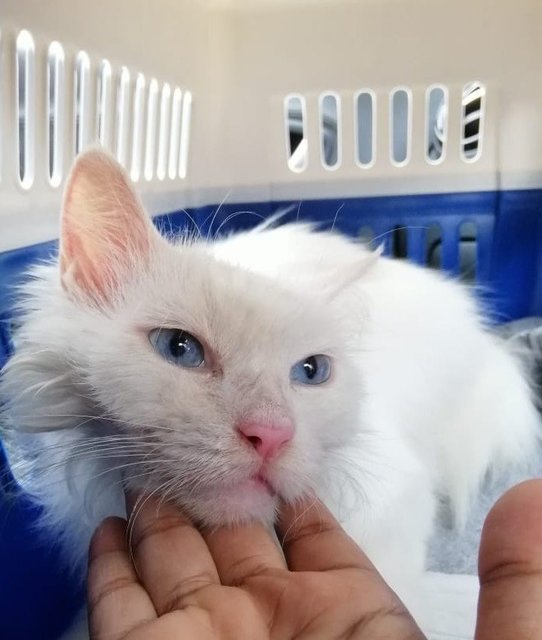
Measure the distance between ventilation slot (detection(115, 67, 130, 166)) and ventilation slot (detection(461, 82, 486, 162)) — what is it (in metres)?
0.74

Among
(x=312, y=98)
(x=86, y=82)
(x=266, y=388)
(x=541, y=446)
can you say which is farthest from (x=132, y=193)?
(x=541, y=446)

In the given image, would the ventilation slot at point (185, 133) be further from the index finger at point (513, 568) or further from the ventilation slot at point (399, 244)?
the index finger at point (513, 568)

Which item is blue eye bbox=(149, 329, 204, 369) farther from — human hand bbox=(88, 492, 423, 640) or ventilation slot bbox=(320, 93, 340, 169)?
ventilation slot bbox=(320, 93, 340, 169)

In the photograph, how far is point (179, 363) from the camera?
708 mm

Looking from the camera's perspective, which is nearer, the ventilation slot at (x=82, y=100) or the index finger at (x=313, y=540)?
the index finger at (x=313, y=540)

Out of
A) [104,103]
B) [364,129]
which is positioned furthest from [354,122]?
[104,103]

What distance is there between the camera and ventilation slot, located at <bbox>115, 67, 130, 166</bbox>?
1.25 m

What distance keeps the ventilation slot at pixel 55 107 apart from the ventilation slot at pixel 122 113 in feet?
0.51

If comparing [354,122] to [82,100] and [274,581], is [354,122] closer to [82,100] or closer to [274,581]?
[82,100]

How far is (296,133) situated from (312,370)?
3.40 ft

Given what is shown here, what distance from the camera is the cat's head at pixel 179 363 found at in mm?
662

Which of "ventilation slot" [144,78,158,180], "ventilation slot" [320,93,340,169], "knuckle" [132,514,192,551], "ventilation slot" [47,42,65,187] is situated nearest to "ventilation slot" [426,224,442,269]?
"ventilation slot" [320,93,340,169]

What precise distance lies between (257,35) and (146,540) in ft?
3.99

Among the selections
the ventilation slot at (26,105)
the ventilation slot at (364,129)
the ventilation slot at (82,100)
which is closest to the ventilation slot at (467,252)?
the ventilation slot at (364,129)
